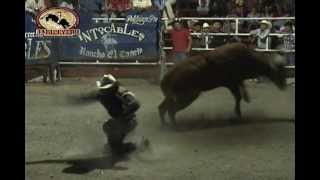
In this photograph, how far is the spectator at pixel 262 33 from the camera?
5105 mm

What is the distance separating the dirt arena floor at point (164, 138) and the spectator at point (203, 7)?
2.17 ft

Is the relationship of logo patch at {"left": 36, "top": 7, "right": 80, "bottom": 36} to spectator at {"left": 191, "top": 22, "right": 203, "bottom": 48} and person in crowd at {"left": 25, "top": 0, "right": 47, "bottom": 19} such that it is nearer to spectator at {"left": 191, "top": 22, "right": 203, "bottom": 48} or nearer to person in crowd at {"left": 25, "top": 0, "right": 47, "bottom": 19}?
person in crowd at {"left": 25, "top": 0, "right": 47, "bottom": 19}

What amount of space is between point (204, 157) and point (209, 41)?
37.1 inches

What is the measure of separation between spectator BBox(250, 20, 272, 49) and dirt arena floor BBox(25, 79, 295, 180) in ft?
1.14

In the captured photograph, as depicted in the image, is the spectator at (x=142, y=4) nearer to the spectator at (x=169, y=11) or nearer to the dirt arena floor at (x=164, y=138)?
the spectator at (x=169, y=11)

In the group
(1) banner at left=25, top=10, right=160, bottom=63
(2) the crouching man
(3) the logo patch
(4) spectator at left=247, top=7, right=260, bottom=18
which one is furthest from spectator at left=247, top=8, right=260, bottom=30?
(3) the logo patch

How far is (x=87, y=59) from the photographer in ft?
17.2

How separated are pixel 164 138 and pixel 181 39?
82cm

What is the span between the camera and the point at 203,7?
201 inches

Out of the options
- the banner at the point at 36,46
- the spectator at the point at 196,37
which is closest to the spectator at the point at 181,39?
the spectator at the point at 196,37

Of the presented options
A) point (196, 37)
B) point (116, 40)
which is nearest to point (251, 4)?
point (196, 37)

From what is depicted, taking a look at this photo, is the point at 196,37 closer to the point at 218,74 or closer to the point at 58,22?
the point at 218,74
